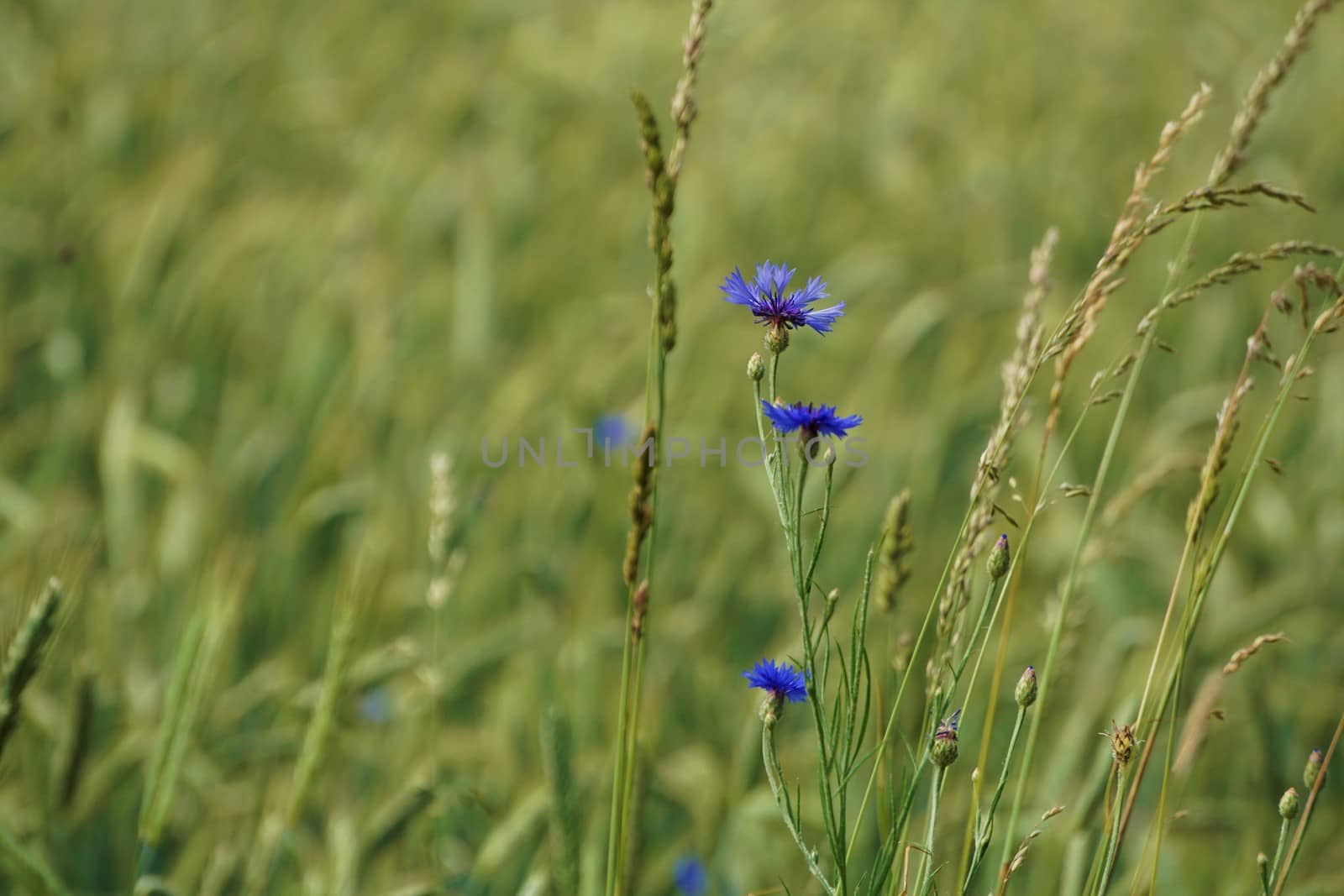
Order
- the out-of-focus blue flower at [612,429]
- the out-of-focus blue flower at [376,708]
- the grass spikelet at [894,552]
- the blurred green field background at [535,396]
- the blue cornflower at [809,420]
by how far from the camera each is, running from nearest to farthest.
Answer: the blue cornflower at [809,420]
the grass spikelet at [894,552]
the blurred green field background at [535,396]
the out-of-focus blue flower at [376,708]
the out-of-focus blue flower at [612,429]

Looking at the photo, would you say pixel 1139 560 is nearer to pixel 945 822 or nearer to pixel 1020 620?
pixel 1020 620

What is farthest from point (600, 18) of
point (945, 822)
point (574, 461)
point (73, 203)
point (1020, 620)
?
point (945, 822)

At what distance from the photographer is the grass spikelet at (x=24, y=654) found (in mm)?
907

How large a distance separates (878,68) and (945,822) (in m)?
3.45

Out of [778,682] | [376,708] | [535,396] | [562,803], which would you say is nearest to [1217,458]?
[778,682]

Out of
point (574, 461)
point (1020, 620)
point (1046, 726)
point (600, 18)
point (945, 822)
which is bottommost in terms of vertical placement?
point (945, 822)

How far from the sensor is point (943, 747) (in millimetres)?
769

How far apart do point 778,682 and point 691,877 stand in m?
0.81

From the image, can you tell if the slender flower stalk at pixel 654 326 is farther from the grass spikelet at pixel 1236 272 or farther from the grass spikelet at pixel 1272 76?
the grass spikelet at pixel 1272 76

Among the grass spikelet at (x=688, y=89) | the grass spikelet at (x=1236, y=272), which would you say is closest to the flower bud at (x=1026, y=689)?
the grass spikelet at (x=1236, y=272)

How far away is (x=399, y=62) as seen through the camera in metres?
4.33

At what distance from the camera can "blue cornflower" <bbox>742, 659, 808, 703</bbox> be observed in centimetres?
82

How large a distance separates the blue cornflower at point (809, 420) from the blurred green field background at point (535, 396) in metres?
0.50

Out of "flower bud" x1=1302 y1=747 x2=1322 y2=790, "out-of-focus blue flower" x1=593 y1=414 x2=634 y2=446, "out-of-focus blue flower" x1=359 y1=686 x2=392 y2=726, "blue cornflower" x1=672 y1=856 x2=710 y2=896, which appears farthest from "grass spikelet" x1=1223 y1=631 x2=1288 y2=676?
"out-of-focus blue flower" x1=593 y1=414 x2=634 y2=446
